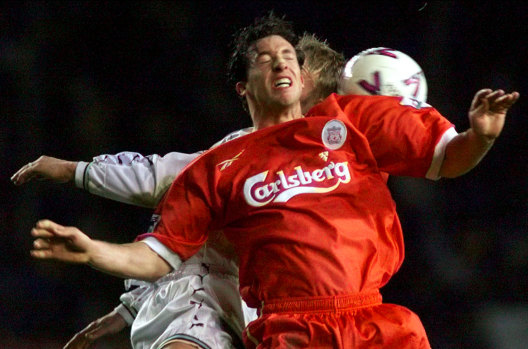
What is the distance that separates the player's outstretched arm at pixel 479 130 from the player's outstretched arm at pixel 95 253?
874 millimetres

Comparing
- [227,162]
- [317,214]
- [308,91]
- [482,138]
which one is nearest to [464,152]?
[482,138]

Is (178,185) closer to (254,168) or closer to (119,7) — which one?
(254,168)

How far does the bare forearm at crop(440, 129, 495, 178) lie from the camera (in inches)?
99.6

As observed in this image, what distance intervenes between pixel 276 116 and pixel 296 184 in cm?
42

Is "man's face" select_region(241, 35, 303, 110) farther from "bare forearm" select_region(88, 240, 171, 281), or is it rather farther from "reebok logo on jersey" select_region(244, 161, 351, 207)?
"bare forearm" select_region(88, 240, 171, 281)

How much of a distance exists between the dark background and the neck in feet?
7.06

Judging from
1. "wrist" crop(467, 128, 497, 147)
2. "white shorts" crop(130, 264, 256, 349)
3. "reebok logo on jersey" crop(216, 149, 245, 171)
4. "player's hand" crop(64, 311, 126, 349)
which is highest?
"wrist" crop(467, 128, 497, 147)

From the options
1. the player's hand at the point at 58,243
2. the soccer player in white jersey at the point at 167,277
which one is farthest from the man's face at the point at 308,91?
the player's hand at the point at 58,243

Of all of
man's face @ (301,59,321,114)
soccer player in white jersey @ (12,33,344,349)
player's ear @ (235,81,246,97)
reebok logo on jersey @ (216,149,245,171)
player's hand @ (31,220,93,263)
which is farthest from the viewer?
man's face @ (301,59,321,114)

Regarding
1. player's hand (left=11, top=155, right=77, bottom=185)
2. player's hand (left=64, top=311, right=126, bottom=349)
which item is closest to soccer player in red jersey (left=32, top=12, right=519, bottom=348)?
player's hand (left=11, top=155, right=77, bottom=185)

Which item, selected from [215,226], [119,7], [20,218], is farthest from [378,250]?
[119,7]

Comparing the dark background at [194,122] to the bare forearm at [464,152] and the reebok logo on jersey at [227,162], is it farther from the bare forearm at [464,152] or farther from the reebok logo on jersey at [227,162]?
the bare forearm at [464,152]

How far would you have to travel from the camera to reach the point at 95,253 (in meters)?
2.52

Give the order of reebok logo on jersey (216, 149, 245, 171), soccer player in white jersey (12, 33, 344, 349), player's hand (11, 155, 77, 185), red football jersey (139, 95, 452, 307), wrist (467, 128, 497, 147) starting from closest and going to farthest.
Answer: wrist (467, 128, 497, 147), red football jersey (139, 95, 452, 307), reebok logo on jersey (216, 149, 245, 171), soccer player in white jersey (12, 33, 344, 349), player's hand (11, 155, 77, 185)
